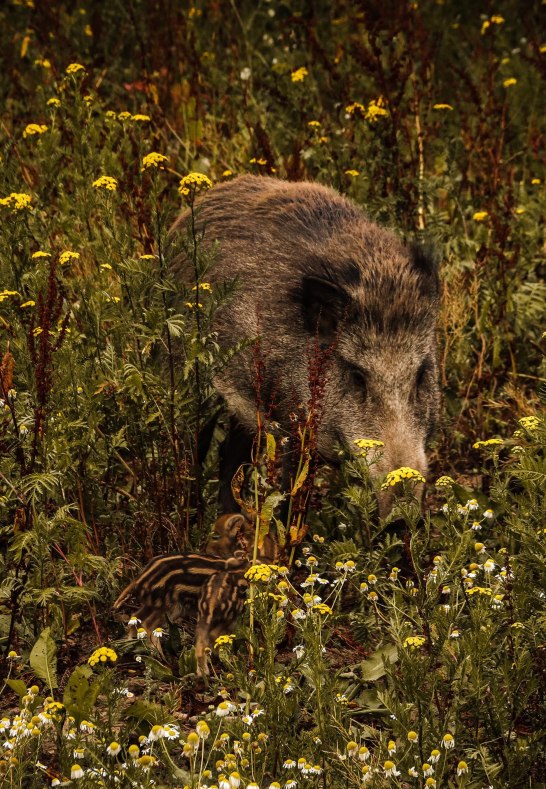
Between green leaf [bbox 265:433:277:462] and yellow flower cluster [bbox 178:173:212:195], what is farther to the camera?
green leaf [bbox 265:433:277:462]

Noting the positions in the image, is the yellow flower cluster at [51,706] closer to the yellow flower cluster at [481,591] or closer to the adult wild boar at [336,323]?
the yellow flower cluster at [481,591]

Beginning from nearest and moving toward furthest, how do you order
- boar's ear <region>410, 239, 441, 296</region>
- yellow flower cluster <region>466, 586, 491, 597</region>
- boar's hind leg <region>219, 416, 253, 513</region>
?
1. yellow flower cluster <region>466, 586, 491, 597</region>
2. boar's ear <region>410, 239, 441, 296</region>
3. boar's hind leg <region>219, 416, 253, 513</region>

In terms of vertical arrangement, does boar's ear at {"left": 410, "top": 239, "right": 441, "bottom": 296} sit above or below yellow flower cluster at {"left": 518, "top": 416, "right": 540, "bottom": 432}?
above

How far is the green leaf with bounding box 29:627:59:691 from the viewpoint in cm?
375

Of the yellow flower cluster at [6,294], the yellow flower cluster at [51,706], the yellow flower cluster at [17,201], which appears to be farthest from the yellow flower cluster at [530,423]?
the yellow flower cluster at [17,201]

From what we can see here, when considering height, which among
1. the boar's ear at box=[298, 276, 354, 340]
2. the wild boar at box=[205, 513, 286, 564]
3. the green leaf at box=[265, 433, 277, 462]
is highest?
the boar's ear at box=[298, 276, 354, 340]

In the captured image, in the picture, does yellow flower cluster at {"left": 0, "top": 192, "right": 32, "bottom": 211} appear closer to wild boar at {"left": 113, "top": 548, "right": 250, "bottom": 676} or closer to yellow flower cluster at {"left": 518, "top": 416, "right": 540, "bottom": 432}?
wild boar at {"left": 113, "top": 548, "right": 250, "bottom": 676}

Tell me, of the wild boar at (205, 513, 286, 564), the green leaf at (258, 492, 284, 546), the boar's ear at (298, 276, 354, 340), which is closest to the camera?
the green leaf at (258, 492, 284, 546)

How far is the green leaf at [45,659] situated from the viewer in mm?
3750

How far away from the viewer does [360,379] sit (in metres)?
5.36

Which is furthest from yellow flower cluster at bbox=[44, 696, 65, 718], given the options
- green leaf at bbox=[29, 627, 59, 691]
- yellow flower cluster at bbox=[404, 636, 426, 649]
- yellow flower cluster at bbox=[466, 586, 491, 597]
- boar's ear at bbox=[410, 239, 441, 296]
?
boar's ear at bbox=[410, 239, 441, 296]

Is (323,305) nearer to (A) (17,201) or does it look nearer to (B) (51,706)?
(A) (17,201)

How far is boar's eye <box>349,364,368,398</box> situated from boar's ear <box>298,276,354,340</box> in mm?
190

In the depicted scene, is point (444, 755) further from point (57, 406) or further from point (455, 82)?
point (455, 82)
